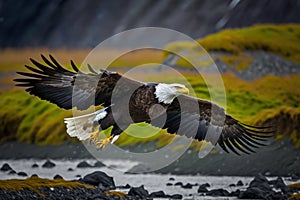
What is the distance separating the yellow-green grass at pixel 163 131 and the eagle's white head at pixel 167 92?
13.6 ft

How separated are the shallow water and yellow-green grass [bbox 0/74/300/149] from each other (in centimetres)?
39

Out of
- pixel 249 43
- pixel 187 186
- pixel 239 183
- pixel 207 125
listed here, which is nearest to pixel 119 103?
pixel 207 125

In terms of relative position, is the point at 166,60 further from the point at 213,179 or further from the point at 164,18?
the point at 213,179

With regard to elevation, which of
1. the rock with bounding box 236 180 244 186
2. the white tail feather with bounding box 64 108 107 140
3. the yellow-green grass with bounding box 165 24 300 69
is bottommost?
the rock with bounding box 236 180 244 186

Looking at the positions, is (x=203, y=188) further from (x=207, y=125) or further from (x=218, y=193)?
(x=207, y=125)

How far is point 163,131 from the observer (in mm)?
10305

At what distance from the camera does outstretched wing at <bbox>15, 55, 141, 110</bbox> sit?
5.88m

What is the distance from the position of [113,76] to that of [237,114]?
5.25 metres

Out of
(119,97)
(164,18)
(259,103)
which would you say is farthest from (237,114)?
(119,97)

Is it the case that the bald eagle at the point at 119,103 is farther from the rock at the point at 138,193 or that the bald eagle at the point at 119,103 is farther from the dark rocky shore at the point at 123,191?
the rock at the point at 138,193

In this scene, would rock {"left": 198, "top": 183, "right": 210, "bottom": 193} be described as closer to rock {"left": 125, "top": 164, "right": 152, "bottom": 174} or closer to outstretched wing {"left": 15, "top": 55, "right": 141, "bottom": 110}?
rock {"left": 125, "top": 164, "right": 152, "bottom": 174}

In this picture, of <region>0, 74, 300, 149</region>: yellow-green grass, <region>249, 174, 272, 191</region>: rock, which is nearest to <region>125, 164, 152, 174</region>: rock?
<region>0, 74, 300, 149</region>: yellow-green grass

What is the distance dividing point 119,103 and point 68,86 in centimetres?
49

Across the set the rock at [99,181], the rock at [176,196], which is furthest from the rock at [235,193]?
the rock at [99,181]
